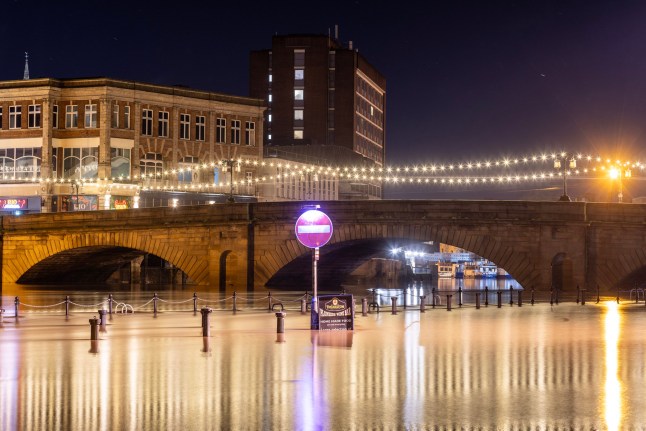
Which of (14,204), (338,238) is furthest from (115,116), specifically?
(338,238)

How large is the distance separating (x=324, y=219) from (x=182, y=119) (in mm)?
73998

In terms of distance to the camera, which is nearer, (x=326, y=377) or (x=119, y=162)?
(x=326, y=377)

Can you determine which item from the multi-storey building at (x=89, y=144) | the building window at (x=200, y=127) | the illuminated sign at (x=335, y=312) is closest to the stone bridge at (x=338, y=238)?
the multi-storey building at (x=89, y=144)

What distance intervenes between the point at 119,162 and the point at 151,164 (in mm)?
3820

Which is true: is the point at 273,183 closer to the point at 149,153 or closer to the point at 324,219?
the point at 149,153

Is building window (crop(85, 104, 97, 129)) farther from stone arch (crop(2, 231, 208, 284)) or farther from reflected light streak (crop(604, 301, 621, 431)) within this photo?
reflected light streak (crop(604, 301, 621, 431))

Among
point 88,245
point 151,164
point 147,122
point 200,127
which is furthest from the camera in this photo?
point 200,127

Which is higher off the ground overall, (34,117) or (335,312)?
(34,117)

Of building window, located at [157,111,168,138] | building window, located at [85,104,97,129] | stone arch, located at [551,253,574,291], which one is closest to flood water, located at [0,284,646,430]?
stone arch, located at [551,253,574,291]

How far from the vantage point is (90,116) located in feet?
328

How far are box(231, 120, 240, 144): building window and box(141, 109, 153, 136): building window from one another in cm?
1014

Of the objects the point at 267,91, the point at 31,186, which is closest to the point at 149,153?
the point at 31,186

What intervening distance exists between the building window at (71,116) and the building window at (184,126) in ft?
35.8

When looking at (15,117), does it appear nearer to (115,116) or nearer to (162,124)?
(115,116)
